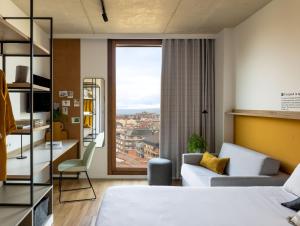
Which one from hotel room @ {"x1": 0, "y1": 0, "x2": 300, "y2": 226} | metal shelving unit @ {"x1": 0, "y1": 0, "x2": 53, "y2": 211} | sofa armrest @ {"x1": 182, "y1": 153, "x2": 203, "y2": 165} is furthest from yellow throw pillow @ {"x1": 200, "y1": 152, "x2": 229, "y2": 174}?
metal shelving unit @ {"x1": 0, "y1": 0, "x2": 53, "y2": 211}

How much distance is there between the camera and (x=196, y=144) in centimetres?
483

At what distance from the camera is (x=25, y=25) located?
4039mm

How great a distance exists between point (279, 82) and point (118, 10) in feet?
7.50

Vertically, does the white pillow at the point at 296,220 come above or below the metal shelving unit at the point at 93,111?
below

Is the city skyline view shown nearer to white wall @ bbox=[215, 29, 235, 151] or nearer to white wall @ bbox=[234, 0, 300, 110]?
white wall @ bbox=[215, 29, 235, 151]

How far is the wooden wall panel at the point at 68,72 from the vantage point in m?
5.20

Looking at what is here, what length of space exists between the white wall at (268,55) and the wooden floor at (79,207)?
2469 mm

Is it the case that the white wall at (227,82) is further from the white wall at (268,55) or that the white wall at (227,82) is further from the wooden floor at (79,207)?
the wooden floor at (79,207)

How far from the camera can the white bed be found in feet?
6.57

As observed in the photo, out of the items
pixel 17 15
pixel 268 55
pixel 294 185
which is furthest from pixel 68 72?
pixel 294 185

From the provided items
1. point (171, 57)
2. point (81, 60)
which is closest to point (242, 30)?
point (171, 57)

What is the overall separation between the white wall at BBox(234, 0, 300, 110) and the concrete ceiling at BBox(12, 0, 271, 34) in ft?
0.78

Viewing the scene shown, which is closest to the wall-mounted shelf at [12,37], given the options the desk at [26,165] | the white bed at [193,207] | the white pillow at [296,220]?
the desk at [26,165]

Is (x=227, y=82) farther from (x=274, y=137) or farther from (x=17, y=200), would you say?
(x=17, y=200)
